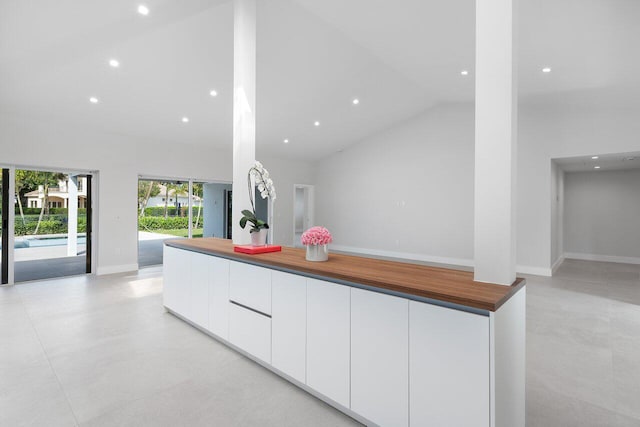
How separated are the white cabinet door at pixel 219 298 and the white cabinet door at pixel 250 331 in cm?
10

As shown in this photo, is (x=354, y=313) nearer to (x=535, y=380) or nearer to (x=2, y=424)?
(x=535, y=380)

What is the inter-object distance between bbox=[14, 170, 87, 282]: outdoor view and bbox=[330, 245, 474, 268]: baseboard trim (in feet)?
21.0

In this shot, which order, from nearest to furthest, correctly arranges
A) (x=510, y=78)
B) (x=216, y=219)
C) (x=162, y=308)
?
(x=510, y=78) → (x=162, y=308) → (x=216, y=219)

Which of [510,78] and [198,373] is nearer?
[510,78]

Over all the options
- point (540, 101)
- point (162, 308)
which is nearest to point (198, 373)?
point (162, 308)

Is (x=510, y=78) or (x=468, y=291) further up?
(x=510, y=78)

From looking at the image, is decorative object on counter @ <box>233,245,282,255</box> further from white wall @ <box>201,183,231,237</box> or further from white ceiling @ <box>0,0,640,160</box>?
white wall @ <box>201,183,231,237</box>

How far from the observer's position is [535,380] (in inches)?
95.3

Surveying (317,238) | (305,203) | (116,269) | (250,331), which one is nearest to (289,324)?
(250,331)

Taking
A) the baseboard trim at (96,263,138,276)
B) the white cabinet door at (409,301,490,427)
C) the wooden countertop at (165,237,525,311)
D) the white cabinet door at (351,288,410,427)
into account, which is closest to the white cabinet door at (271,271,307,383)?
the wooden countertop at (165,237,525,311)

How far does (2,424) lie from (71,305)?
2722 millimetres

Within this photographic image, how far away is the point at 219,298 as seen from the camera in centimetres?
300

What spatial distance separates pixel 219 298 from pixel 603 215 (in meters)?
9.59

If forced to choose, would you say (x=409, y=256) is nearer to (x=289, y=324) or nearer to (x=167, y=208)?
(x=167, y=208)
